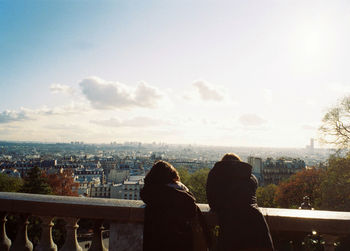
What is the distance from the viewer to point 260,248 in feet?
9.34

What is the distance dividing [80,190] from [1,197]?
85018 millimetres

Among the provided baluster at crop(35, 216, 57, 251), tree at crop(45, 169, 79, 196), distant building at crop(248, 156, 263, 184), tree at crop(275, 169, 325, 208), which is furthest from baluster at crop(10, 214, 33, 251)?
distant building at crop(248, 156, 263, 184)

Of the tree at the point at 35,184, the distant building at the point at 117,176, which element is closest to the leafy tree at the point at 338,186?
the tree at the point at 35,184

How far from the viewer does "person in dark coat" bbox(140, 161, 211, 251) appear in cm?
279

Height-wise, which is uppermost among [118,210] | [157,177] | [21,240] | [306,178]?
[157,177]

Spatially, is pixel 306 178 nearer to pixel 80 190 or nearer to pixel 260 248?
pixel 260 248

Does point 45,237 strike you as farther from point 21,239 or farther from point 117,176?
point 117,176

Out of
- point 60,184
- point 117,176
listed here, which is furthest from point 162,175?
point 117,176

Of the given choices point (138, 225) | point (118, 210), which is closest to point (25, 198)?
point (118, 210)

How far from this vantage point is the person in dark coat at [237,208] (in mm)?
2857

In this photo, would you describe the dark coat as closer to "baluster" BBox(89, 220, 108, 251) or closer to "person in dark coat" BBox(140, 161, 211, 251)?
"person in dark coat" BBox(140, 161, 211, 251)

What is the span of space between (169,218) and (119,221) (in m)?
0.81

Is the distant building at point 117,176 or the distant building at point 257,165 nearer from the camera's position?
the distant building at point 257,165

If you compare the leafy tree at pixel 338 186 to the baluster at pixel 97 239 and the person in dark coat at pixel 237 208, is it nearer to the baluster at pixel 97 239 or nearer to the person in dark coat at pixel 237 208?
the person in dark coat at pixel 237 208
